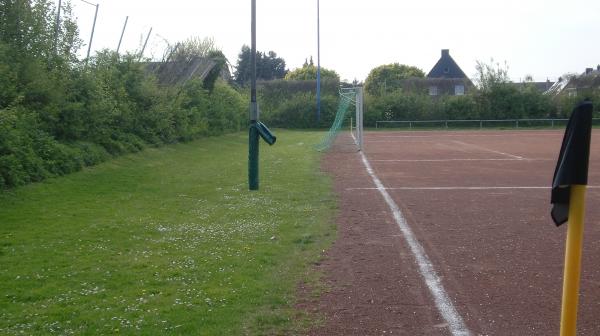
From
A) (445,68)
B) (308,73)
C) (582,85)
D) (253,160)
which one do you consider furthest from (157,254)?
(445,68)

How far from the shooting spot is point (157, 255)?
24.7ft

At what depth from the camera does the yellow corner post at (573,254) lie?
2678 millimetres

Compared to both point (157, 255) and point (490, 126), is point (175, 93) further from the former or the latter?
point (490, 126)

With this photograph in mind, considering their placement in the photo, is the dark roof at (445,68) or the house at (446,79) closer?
the house at (446,79)

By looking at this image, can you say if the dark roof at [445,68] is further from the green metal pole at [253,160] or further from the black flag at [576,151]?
the black flag at [576,151]

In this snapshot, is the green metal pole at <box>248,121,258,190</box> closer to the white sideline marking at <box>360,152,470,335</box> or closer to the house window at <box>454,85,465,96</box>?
the white sideline marking at <box>360,152,470,335</box>

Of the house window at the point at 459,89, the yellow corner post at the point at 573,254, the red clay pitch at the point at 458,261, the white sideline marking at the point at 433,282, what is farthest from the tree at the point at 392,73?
the yellow corner post at the point at 573,254

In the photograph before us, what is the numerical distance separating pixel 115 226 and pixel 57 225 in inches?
35.9

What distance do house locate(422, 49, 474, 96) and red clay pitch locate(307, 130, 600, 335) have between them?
68514mm

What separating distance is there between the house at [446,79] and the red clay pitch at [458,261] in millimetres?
68514

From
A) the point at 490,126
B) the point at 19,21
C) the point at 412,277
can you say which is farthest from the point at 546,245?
the point at 490,126

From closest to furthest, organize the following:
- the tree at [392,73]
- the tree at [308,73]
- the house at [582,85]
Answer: the house at [582,85] < the tree at [392,73] < the tree at [308,73]

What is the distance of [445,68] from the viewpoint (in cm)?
9100

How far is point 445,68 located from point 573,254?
302 ft
